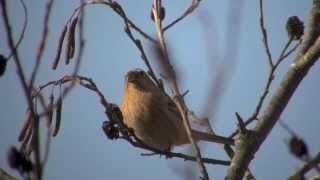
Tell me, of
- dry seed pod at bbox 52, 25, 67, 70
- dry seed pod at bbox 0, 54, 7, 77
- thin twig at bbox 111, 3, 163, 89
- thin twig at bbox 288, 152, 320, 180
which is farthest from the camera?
dry seed pod at bbox 52, 25, 67, 70

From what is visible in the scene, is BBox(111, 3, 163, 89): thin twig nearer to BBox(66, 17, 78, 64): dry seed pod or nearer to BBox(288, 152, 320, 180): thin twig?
BBox(66, 17, 78, 64): dry seed pod

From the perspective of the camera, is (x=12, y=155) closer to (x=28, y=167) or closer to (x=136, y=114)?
(x=28, y=167)

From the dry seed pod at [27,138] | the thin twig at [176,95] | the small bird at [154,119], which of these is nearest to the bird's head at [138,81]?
the small bird at [154,119]

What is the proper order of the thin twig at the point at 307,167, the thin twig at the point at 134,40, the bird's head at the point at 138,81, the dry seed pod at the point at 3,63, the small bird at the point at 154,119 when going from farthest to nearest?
the bird's head at the point at 138,81 < the small bird at the point at 154,119 < the thin twig at the point at 134,40 < the dry seed pod at the point at 3,63 < the thin twig at the point at 307,167

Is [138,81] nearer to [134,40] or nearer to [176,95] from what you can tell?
[134,40]

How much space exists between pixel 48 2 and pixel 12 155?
399mm

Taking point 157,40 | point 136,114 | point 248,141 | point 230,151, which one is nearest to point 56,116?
point 157,40

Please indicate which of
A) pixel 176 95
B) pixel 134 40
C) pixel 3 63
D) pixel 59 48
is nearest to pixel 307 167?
pixel 176 95

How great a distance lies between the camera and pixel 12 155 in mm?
1353

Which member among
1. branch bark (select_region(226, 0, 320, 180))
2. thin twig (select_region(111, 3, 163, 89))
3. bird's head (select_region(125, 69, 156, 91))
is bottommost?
bird's head (select_region(125, 69, 156, 91))

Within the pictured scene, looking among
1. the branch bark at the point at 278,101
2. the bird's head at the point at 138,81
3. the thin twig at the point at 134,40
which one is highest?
the thin twig at the point at 134,40

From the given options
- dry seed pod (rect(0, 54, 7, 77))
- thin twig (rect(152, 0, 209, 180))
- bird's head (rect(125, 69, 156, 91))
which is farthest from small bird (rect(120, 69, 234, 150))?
dry seed pod (rect(0, 54, 7, 77))

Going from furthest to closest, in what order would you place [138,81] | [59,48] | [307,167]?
[138,81] < [59,48] < [307,167]

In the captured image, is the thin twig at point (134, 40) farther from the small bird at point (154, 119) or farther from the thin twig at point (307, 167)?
the small bird at point (154, 119)
